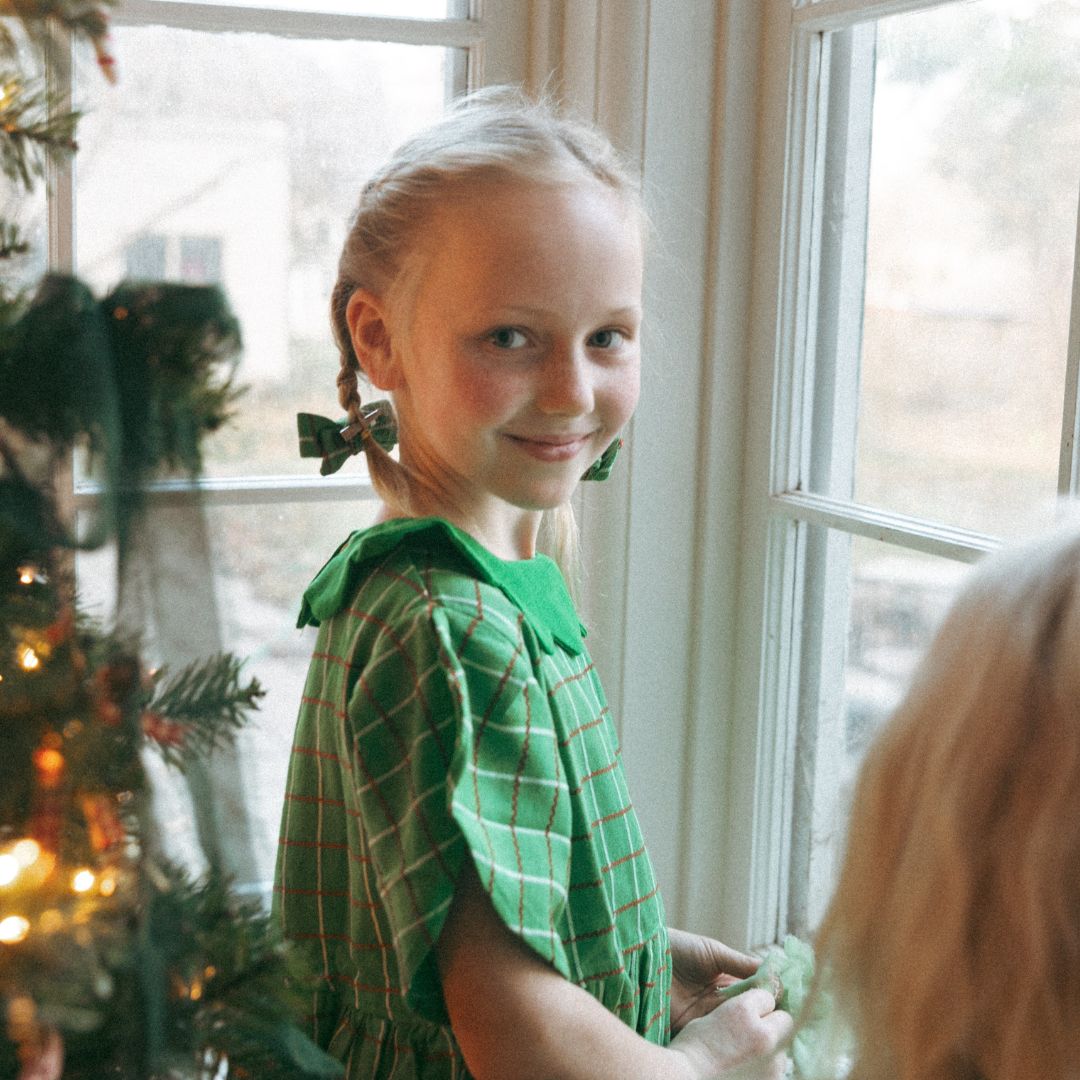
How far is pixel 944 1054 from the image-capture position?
607 millimetres

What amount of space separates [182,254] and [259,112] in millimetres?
155

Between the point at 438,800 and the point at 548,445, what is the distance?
0.94 ft

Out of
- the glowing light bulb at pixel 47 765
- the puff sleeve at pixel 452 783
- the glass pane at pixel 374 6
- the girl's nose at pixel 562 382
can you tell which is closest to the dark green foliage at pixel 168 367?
the glowing light bulb at pixel 47 765

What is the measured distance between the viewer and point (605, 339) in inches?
39.4

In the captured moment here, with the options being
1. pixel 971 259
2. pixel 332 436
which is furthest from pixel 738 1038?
pixel 971 259

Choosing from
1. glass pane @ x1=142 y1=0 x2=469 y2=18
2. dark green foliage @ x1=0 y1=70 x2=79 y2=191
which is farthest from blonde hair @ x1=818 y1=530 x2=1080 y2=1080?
glass pane @ x1=142 y1=0 x2=469 y2=18

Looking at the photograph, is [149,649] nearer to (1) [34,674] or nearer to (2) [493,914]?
(1) [34,674]

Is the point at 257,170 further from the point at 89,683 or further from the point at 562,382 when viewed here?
the point at 89,683

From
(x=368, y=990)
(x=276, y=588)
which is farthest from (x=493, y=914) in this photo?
(x=276, y=588)

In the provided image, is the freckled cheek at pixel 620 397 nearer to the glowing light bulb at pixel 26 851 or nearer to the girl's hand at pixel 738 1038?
the girl's hand at pixel 738 1038

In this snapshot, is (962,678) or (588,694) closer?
(962,678)

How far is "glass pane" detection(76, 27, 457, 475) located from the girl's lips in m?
0.42

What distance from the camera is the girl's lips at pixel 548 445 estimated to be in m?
0.98

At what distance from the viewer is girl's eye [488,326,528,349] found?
0.95m
